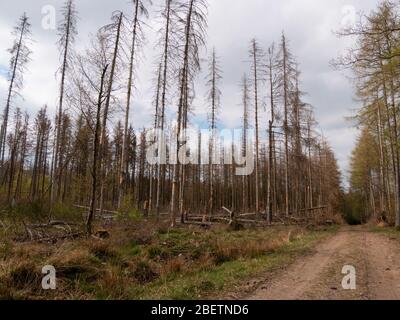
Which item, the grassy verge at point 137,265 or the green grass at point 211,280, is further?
the green grass at point 211,280

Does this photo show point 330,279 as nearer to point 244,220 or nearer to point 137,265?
point 137,265

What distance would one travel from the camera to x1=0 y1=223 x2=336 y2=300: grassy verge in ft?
21.8

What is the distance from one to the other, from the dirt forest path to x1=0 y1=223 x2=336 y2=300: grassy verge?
73cm

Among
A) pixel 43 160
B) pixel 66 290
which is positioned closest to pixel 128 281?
pixel 66 290

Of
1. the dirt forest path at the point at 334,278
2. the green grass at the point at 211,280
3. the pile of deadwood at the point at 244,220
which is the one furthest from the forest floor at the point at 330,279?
the pile of deadwood at the point at 244,220

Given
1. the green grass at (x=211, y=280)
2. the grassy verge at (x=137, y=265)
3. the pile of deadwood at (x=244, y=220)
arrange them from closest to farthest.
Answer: the grassy verge at (x=137, y=265)
the green grass at (x=211, y=280)
the pile of deadwood at (x=244, y=220)

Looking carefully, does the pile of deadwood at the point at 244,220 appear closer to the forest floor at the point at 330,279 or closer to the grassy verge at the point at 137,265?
the grassy verge at the point at 137,265

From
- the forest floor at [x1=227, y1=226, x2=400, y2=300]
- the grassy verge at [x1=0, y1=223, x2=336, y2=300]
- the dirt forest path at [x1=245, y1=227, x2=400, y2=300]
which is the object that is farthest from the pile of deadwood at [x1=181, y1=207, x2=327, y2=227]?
the forest floor at [x1=227, y1=226, x2=400, y2=300]

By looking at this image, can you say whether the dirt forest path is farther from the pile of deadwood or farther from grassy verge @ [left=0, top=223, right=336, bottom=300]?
the pile of deadwood

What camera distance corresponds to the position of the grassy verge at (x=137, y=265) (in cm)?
664

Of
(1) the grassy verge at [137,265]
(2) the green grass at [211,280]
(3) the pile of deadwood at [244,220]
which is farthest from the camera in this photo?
(3) the pile of deadwood at [244,220]

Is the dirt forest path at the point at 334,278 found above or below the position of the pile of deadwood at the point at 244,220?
below

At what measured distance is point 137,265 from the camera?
8.98 m

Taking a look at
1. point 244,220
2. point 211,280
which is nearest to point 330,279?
point 211,280
